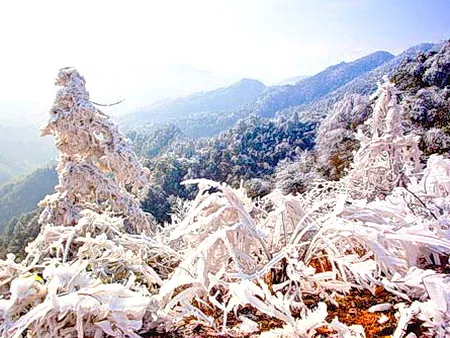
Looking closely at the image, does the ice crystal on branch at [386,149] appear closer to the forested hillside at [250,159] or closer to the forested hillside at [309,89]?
the forested hillside at [250,159]

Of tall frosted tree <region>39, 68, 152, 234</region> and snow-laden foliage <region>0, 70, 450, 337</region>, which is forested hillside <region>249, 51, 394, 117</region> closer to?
tall frosted tree <region>39, 68, 152, 234</region>

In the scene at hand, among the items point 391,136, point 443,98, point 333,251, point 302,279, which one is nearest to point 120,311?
point 302,279

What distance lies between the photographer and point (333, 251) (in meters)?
1.48

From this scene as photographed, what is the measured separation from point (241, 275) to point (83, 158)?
6.71m

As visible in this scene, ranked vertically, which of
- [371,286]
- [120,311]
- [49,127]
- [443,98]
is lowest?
[443,98]

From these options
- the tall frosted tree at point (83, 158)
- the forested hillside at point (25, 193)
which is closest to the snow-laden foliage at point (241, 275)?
the tall frosted tree at point (83, 158)

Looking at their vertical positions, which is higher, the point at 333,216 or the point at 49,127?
the point at 49,127

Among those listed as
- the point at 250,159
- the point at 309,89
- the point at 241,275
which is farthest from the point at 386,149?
the point at 309,89

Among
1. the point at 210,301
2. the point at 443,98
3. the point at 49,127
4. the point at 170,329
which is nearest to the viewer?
the point at 170,329

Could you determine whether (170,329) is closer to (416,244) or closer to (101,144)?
(416,244)

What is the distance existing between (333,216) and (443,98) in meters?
27.3

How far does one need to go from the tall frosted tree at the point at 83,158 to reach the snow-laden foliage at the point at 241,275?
5.63 metres

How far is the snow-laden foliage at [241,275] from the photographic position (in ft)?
3.65

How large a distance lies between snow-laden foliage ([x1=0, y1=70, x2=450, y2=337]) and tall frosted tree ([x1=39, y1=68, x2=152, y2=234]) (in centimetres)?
563
